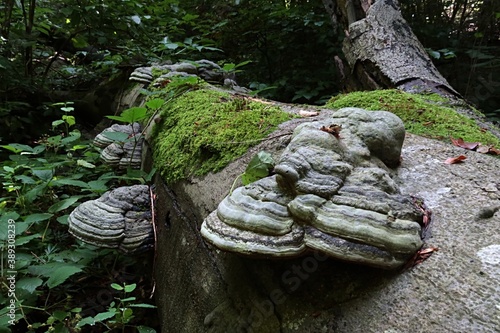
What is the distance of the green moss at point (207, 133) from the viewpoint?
7.91ft

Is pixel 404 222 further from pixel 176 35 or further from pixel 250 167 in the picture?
pixel 176 35

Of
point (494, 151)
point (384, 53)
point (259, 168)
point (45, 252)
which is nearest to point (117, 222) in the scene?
point (45, 252)

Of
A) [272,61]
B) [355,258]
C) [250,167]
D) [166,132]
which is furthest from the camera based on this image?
[272,61]

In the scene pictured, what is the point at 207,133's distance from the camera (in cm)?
264

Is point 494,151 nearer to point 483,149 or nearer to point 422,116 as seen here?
point 483,149

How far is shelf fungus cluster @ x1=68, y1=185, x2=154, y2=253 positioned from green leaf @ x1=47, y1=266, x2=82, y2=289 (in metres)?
0.23

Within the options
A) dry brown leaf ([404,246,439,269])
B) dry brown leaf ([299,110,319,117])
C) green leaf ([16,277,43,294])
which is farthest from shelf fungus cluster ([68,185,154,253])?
dry brown leaf ([404,246,439,269])

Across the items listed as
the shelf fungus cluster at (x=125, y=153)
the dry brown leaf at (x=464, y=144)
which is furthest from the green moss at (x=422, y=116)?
the shelf fungus cluster at (x=125, y=153)

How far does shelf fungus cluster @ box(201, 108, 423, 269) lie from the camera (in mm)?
1191

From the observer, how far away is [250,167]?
70.9 inches

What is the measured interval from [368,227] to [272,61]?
772 centimetres

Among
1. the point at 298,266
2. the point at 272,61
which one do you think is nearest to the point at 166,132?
the point at 298,266

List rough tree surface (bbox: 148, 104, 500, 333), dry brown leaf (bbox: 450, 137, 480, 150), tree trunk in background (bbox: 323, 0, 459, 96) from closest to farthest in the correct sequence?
rough tree surface (bbox: 148, 104, 500, 333) < dry brown leaf (bbox: 450, 137, 480, 150) < tree trunk in background (bbox: 323, 0, 459, 96)
